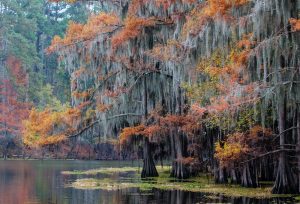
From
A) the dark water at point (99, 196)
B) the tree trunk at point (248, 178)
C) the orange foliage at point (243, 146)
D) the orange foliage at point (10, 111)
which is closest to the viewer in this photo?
the dark water at point (99, 196)

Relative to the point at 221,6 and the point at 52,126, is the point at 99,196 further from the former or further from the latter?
the point at 52,126

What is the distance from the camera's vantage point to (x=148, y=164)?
23.5 m

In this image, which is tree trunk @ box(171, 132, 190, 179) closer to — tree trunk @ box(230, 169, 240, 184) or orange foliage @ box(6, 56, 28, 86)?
tree trunk @ box(230, 169, 240, 184)

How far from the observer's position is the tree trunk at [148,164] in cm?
2333

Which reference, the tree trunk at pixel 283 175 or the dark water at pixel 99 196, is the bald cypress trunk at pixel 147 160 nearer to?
the dark water at pixel 99 196

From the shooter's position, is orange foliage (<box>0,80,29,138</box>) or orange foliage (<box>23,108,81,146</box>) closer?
orange foliage (<box>23,108,81,146</box>)

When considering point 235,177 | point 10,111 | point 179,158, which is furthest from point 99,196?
point 10,111

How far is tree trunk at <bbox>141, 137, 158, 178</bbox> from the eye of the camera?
76.5 feet

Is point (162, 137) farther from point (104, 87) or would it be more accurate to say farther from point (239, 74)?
point (239, 74)

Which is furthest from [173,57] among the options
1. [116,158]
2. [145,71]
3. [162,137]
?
[116,158]

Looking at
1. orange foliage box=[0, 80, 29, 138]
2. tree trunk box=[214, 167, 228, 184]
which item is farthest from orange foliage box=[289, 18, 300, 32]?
orange foliage box=[0, 80, 29, 138]

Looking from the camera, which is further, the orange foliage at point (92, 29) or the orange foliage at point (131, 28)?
the orange foliage at point (92, 29)

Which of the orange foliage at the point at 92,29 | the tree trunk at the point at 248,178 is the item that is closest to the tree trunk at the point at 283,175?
the tree trunk at the point at 248,178

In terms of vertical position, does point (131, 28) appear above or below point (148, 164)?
above
